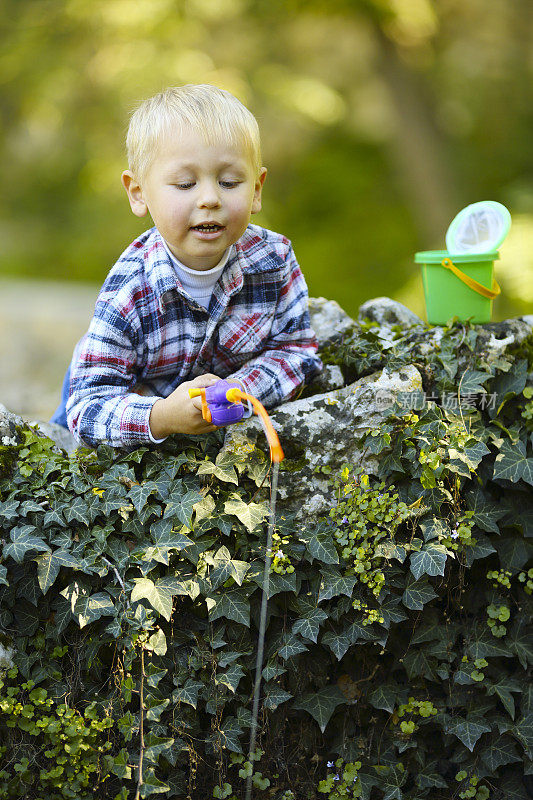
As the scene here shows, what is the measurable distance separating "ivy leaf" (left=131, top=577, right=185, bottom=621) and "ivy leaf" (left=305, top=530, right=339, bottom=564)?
37cm

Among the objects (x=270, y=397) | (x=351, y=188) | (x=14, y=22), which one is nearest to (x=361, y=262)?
(x=351, y=188)

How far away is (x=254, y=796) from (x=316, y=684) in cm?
35

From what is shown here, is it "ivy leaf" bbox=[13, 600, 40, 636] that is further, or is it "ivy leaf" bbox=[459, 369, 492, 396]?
"ivy leaf" bbox=[459, 369, 492, 396]

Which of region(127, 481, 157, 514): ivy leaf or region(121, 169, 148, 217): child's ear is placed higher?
region(121, 169, 148, 217): child's ear

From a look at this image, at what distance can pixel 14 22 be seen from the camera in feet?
22.8

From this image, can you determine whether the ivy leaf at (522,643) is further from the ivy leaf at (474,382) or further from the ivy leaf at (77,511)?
the ivy leaf at (77,511)

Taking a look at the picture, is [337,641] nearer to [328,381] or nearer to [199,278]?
[328,381]

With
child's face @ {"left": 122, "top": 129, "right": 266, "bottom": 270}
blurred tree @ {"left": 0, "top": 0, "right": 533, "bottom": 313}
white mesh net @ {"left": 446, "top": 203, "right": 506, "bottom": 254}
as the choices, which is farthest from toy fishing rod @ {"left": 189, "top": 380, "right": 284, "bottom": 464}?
blurred tree @ {"left": 0, "top": 0, "right": 533, "bottom": 313}

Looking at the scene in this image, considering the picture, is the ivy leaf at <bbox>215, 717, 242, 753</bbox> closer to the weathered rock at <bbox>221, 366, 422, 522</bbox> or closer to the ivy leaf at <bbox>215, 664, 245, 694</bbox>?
the ivy leaf at <bbox>215, 664, 245, 694</bbox>

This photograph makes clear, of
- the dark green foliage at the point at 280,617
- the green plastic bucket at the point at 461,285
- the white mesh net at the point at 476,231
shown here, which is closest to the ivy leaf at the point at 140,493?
the dark green foliage at the point at 280,617

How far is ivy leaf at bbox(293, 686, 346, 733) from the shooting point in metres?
1.94

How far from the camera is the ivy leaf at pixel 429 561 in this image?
6.28 ft

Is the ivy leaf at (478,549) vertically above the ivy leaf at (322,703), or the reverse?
the ivy leaf at (478,549)

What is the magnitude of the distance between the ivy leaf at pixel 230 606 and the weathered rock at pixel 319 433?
0.90 feet
